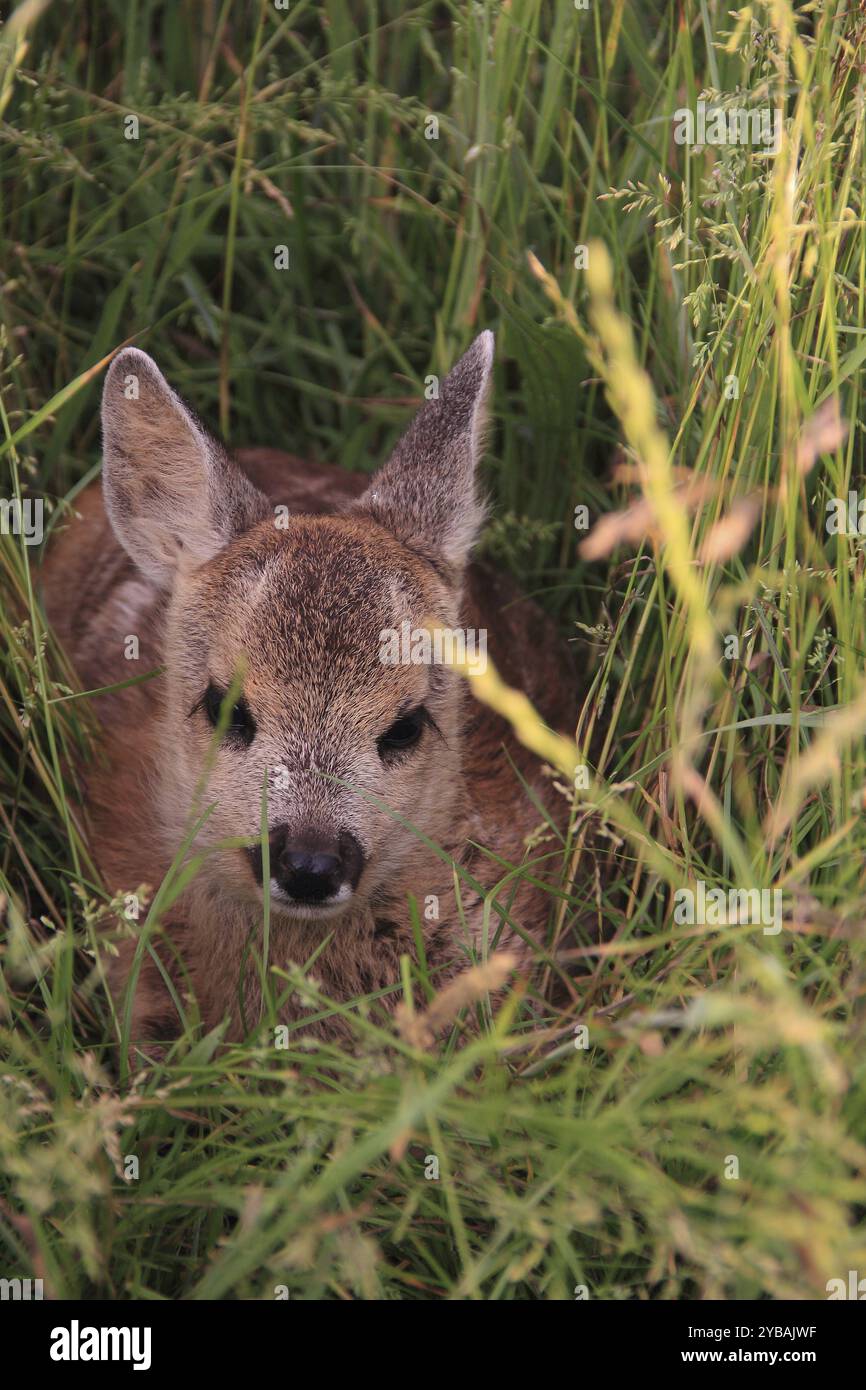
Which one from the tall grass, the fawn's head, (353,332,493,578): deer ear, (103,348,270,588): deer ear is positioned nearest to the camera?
the tall grass

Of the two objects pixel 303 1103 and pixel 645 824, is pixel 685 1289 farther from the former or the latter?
pixel 645 824

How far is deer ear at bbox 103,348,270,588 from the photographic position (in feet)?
13.8

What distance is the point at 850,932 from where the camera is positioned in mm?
2980

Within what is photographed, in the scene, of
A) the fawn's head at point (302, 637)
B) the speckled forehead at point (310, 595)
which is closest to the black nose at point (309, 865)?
the fawn's head at point (302, 637)

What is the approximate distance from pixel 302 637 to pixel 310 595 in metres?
0.12

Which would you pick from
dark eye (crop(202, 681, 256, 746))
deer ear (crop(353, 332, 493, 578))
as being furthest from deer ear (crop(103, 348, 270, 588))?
dark eye (crop(202, 681, 256, 746))

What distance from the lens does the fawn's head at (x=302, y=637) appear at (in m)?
3.79

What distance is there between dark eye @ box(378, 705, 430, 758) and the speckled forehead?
0.20 meters

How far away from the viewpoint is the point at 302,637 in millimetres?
3895

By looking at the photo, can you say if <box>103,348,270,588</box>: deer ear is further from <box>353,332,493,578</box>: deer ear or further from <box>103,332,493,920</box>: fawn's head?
<box>353,332,493,578</box>: deer ear

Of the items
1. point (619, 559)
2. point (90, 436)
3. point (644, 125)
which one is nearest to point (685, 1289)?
point (619, 559)

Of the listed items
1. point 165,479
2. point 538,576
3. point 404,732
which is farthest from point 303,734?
point 538,576

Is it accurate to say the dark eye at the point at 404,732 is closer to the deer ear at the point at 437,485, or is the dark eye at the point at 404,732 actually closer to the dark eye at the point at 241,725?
the dark eye at the point at 241,725

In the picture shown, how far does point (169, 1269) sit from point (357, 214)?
3.79 meters
